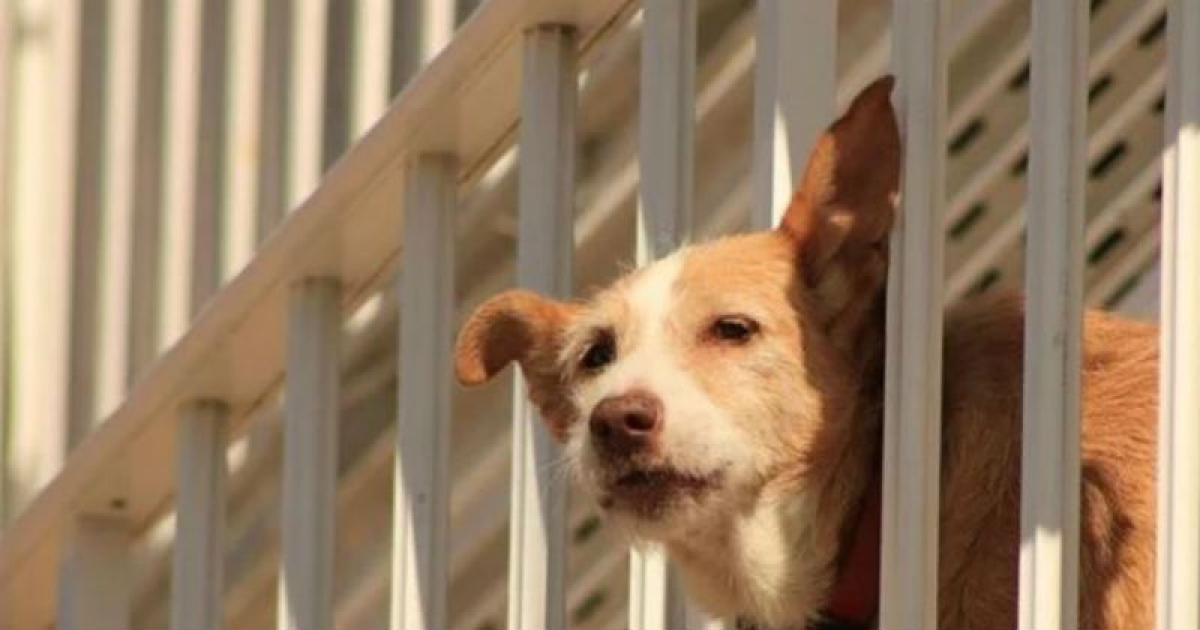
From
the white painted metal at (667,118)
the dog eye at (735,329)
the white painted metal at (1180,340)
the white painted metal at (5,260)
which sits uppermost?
the white painted metal at (5,260)

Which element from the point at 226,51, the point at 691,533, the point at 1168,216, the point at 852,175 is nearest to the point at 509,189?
the point at 226,51

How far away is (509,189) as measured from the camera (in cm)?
626

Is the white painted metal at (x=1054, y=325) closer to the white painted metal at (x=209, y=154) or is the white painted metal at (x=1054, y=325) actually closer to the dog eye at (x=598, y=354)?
the dog eye at (x=598, y=354)

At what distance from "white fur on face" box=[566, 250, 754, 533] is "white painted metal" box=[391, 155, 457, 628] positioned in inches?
6.7

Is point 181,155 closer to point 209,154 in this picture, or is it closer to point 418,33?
point 209,154

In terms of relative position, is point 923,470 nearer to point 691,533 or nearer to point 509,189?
point 691,533

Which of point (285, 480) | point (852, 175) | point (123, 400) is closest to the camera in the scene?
point (852, 175)

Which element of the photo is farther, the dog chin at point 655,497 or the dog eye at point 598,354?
the dog eye at point 598,354

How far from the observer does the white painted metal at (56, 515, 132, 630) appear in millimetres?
5793

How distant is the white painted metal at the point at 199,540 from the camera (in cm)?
545

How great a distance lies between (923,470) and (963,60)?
2.43 meters

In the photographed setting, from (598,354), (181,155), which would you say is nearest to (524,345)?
(598,354)

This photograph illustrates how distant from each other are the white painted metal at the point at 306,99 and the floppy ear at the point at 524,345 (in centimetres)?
71

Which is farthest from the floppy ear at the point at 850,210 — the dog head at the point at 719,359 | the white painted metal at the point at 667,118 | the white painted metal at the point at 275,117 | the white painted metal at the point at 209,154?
the white painted metal at the point at 209,154
